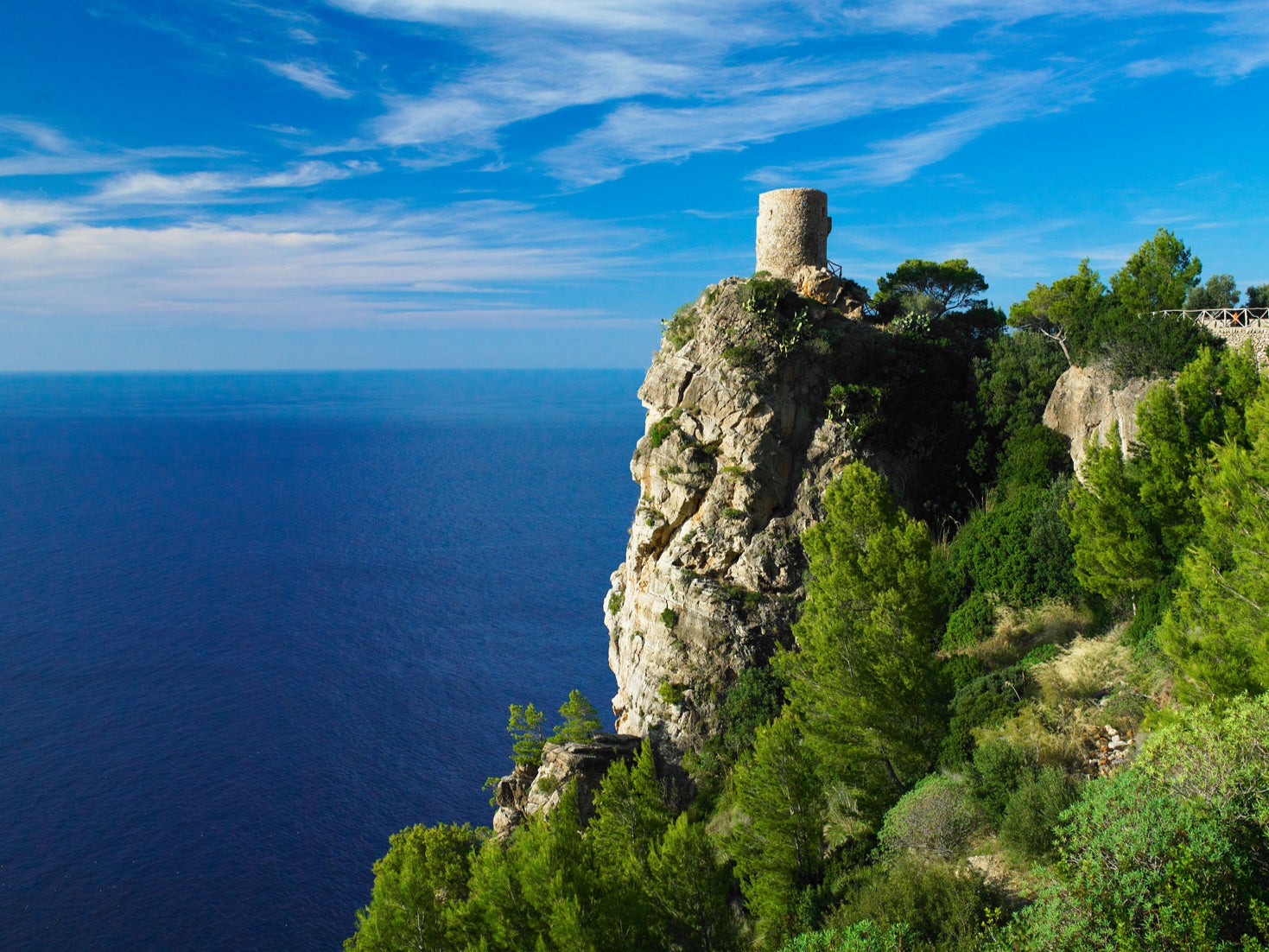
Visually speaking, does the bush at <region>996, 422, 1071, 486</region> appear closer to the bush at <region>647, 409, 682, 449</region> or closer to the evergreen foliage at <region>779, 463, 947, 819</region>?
the bush at <region>647, 409, 682, 449</region>

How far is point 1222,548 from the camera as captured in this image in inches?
738

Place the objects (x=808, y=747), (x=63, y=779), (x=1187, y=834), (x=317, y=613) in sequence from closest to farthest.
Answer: (x=1187, y=834), (x=808, y=747), (x=63, y=779), (x=317, y=613)

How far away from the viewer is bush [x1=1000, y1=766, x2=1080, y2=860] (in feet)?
52.3

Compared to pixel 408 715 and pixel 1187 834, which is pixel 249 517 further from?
pixel 1187 834

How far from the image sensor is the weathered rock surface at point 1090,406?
30.2m

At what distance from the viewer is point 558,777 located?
30.8 meters

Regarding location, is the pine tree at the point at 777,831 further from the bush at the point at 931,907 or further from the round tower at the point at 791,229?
the round tower at the point at 791,229

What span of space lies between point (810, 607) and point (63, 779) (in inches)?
1868

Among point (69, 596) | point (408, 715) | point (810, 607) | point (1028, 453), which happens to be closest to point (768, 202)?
point (1028, 453)

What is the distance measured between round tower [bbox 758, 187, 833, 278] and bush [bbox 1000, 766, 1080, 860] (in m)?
26.4

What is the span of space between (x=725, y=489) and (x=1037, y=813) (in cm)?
1912

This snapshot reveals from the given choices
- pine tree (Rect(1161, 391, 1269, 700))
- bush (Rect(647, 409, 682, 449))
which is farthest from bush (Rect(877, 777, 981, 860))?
bush (Rect(647, 409, 682, 449))

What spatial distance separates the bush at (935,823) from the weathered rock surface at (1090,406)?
1605cm

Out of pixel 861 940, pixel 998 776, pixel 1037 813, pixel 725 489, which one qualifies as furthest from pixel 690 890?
pixel 725 489
